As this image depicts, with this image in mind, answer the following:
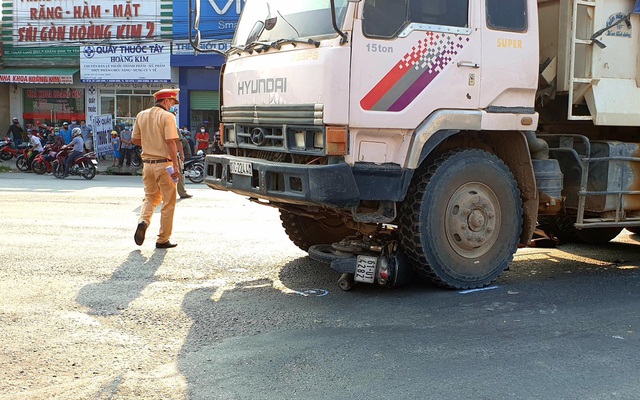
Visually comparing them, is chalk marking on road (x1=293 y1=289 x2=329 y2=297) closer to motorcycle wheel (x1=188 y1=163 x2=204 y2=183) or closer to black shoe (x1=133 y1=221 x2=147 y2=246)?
black shoe (x1=133 y1=221 x2=147 y2=246)

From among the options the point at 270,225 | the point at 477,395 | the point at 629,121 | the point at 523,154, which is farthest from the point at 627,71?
the point at 270,225

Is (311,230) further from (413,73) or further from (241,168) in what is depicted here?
(413,73)

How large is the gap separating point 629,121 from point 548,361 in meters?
3.39

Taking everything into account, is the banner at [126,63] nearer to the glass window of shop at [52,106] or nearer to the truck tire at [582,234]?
the glass window of shop at [52,106]

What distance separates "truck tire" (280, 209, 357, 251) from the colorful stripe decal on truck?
6.83ft

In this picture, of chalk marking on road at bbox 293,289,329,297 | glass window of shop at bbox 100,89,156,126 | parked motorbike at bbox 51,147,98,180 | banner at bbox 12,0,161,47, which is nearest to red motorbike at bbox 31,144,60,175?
parked motorbike at bbox 51,147,98,180

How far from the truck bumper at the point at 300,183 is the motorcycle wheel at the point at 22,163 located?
17818mm

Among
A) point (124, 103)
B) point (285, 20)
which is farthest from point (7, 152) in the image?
point (285, 20)

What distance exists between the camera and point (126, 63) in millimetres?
27266

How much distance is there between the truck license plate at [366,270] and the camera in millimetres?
5824

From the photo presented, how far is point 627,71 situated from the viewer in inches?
268

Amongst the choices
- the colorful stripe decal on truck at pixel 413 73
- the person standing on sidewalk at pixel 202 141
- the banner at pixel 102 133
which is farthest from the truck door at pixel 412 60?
the banner at pixel 102 133

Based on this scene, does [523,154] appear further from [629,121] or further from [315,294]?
Answer: [315,294]

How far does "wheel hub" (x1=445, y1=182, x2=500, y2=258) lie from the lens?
6.00 metres
